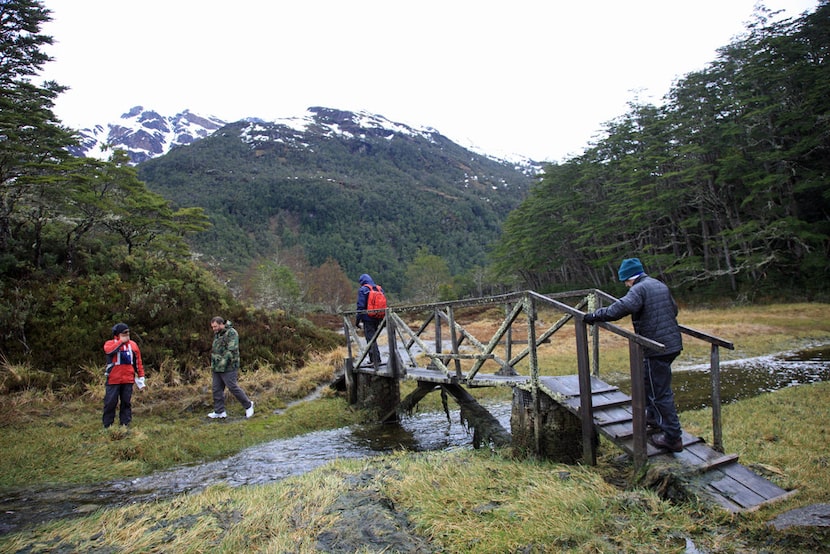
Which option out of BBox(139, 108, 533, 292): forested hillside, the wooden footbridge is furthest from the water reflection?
BBox(139, 108, 533, 292): forested hillside

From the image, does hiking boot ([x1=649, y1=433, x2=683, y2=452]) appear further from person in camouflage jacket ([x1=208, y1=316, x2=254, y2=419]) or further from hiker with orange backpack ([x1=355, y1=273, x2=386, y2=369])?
person in camouflage jacket ([x1=208, y1=316, x2=254, y2=419])

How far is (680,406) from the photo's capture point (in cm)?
967

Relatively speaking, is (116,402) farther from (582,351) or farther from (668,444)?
(668,444)

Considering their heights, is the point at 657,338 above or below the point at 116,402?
above

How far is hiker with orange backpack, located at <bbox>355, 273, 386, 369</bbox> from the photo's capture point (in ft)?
33.8

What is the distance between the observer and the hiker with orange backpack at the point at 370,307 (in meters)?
10.3

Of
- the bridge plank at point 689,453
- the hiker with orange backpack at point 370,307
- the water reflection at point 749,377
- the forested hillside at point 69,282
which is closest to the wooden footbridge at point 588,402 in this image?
the bridge plank at point 689,453

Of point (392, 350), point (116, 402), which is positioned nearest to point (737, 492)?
point (392, 350)

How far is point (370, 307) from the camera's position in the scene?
33.8ft

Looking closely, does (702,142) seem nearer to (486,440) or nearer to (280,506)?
(486,440)

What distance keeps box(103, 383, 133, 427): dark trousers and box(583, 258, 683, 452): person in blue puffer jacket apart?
314 inches

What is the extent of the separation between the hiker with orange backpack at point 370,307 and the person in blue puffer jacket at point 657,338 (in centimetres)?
585

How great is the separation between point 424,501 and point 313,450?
417 centimetres

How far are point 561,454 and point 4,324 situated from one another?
12.4m
